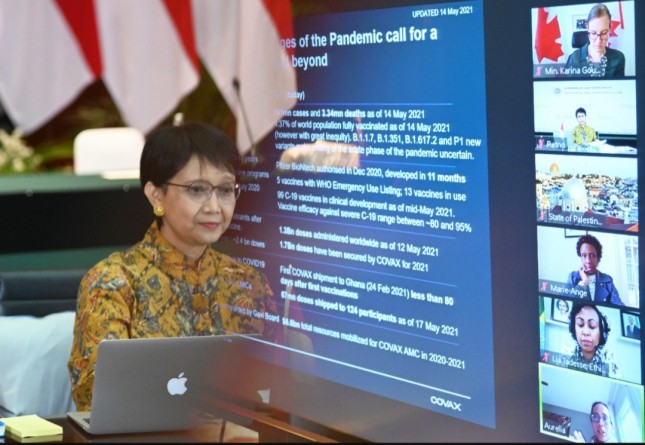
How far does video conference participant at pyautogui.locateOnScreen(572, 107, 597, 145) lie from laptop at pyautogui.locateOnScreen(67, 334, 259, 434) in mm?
1011

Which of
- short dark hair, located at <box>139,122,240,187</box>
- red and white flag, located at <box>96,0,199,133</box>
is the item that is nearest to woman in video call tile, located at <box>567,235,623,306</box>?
short dark hair, located at <box>139,122,240,187</box>

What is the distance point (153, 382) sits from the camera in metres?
2.37

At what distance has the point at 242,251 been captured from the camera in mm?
2238

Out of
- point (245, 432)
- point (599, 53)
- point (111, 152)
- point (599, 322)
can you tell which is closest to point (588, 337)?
point (599, 322)

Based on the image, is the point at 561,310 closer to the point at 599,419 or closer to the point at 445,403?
the point at 599,419

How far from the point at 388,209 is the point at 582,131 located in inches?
15.9

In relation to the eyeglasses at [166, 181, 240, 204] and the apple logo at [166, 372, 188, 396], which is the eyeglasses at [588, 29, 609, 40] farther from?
the apple logo at [166, 372, 188, 396]

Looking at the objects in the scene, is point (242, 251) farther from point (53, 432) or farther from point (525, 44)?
point (525, 44)

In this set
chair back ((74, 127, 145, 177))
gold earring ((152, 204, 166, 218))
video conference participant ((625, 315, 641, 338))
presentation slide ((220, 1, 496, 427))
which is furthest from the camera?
chair back ((74, 127, 145, 177))

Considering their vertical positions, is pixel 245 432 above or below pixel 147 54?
below

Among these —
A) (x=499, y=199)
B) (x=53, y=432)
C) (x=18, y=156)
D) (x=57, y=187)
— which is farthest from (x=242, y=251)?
(x=18, y=156)

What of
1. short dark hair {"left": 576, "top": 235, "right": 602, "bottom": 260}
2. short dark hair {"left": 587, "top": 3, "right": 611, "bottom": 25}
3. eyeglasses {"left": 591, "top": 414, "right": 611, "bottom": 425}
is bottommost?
eyeglasses {"left": 591, "top": 414, "right": 611, "bottom": 425}

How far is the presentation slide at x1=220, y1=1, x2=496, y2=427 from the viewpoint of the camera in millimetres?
1691

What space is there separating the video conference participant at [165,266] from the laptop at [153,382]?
0.18 meters
